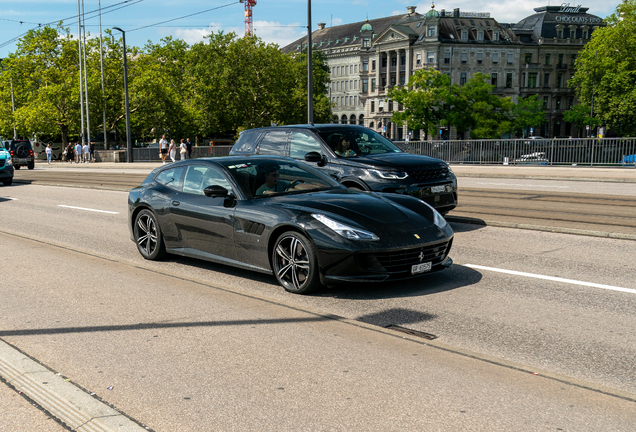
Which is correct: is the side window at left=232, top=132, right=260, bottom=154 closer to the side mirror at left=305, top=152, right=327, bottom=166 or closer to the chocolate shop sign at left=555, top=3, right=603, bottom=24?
the side mirror at left=305, top=152, right=327, bottom=166

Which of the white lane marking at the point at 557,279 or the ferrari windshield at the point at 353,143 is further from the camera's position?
the ferrari windshield at the point at 353,143

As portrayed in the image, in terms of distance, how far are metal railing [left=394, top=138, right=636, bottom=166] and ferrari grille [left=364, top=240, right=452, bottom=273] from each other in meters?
24.6

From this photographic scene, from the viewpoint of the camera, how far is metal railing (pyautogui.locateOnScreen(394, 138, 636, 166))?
28.7 m

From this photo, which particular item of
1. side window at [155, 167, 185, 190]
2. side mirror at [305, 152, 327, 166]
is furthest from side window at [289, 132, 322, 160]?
side window at [155, 167, 185, 190]

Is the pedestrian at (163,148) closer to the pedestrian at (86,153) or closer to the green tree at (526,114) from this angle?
the pedestrian at (86,153)

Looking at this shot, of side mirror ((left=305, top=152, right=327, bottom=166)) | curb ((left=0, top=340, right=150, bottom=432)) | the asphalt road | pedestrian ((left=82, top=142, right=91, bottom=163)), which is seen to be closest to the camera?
curb ((left=0, top=340, right=150, bottom=432))

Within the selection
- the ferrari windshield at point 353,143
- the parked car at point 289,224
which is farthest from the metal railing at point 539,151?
the parked car at point 289,224

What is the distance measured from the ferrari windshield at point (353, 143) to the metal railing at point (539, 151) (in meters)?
20.4

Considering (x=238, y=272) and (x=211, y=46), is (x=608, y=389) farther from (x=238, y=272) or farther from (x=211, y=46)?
(x=211, y=46)

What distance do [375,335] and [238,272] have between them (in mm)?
3037

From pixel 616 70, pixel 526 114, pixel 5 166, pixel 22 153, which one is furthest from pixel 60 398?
pixel 616 70

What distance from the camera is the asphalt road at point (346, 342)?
369 centimetres

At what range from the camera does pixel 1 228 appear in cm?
1252

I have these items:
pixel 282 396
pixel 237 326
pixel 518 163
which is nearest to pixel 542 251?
pixel 237 326
